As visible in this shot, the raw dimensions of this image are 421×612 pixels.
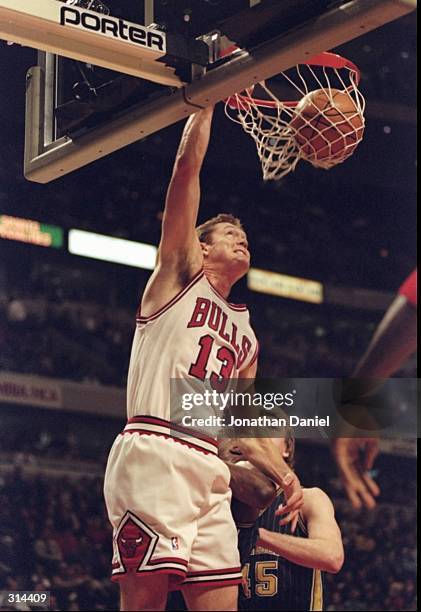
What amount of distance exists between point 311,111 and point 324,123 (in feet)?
0.21

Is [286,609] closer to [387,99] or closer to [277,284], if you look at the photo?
[277,284]

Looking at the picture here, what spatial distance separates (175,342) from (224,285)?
0.35m

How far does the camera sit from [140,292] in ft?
14.2

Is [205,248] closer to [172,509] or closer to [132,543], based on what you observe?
[172,509]

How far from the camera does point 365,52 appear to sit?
4910mm

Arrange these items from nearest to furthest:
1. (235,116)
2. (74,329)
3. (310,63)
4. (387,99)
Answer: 1. (310,63)
2. (235,116)
3. (387,99)
4. (74,329)

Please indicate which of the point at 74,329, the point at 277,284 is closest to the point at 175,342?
the point at 277,284

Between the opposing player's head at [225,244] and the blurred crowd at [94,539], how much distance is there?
77cm

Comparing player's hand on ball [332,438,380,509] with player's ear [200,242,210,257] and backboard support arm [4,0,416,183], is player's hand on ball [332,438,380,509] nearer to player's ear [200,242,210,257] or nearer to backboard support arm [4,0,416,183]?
player's ear [200,242,210,257]

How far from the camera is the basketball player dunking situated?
3654mm

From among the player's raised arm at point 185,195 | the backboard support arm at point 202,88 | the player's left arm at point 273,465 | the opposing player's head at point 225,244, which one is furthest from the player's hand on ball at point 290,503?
the backboard support arm at point 202,88

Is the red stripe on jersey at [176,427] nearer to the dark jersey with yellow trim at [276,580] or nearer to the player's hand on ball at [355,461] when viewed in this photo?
the dark jersey with yellow trim at [276,580]

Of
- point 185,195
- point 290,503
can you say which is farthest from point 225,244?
point 290,503

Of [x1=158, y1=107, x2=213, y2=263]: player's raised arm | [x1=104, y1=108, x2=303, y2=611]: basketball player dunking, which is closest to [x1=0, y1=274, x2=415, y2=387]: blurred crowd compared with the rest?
[x1=104, y1=108, x2=303, y2=611]: basketball player dunking
